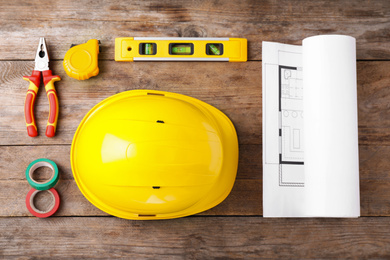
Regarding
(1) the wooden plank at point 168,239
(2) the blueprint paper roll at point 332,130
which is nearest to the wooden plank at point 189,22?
(2) the blueprint paper roll at point 332,130

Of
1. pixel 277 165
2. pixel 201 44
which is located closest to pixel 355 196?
pixel 277 165

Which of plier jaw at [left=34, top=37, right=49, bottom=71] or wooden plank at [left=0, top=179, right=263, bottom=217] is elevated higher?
plier jaw at [left=34, top=37, right=49, bottom=71]

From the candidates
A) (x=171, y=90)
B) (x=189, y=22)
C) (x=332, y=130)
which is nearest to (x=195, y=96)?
(x=171, y=90)

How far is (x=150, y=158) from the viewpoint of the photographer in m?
0.60

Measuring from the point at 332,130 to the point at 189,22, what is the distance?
38 centimetres

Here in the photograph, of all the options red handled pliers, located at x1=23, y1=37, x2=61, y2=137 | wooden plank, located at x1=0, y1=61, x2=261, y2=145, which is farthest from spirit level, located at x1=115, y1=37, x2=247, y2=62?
red handled pliers, located at x1=23, y1=37, x2=61, y2=137

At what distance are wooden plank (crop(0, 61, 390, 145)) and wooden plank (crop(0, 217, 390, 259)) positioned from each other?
179 mm

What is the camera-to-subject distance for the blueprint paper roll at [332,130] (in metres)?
0.66

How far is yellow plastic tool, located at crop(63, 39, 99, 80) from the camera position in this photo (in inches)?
27.9

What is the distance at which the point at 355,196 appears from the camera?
0.67 meters

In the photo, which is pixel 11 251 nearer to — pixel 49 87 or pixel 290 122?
pixel 49 87

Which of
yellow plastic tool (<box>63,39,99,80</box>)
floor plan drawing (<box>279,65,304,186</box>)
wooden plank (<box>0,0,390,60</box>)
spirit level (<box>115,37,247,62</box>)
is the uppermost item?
wooden plank (<box>0,0,390,60</box>)

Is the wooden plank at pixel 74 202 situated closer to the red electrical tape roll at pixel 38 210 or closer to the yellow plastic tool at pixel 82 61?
the red electrical tape roll at pixel 38 210

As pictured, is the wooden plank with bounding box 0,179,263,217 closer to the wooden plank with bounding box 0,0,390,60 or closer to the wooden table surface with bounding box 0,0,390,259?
the wooden table surface with bounding box 0,0,390,259
